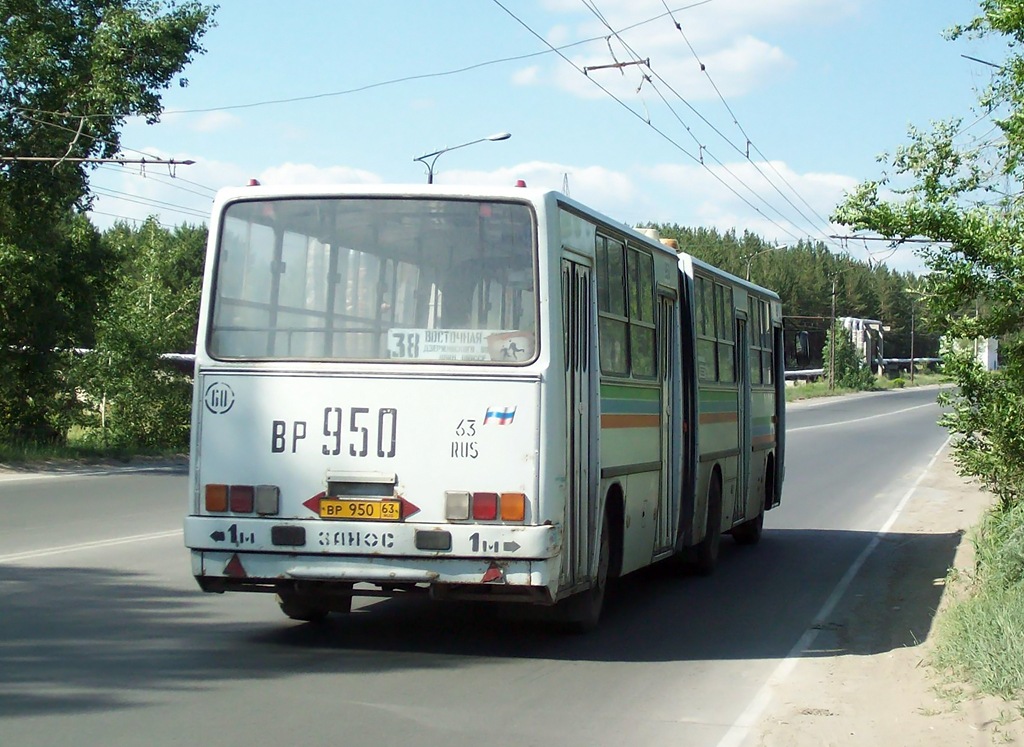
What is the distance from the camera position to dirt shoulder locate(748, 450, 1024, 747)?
7117 millimetres

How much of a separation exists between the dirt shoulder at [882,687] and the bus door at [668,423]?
1579mm

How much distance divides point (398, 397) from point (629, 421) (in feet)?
8.14

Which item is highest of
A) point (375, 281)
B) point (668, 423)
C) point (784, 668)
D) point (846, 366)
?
point (846, 366)

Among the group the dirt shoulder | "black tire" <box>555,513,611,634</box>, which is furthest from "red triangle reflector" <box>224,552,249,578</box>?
the dirt shoulder

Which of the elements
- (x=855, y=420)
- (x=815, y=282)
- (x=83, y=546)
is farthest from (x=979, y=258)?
(x=815, y=282)

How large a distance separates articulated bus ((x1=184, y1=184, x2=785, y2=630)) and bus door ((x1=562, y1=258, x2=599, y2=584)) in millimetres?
22

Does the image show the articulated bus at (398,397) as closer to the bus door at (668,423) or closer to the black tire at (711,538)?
the bus door at (668,423)

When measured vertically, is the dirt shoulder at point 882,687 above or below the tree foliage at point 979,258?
below

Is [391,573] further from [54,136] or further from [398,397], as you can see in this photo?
[54,136]

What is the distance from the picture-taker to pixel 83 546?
13.8 m

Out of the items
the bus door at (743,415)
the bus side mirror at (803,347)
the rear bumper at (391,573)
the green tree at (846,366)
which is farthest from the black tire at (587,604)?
the green tree at (846,366)

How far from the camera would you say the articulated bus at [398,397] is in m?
8.51

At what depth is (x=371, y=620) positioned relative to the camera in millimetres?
10352

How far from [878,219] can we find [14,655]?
25.7ft
